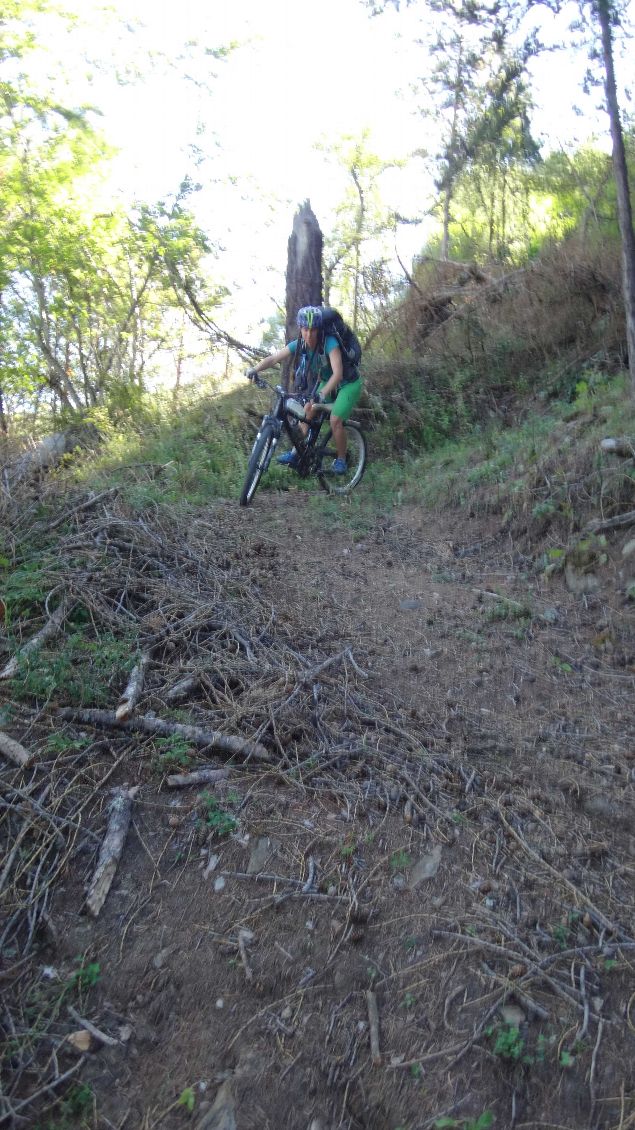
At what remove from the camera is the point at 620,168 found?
6707 mm

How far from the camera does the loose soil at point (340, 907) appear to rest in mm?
2090

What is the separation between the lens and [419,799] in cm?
304

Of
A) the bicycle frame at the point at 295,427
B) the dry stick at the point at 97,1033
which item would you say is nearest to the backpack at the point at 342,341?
the bicycle frame at the point at 295,427

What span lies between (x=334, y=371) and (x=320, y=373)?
37cm

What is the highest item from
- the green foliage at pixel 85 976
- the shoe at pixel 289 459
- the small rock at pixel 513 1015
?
the shoe at pixel 289 459

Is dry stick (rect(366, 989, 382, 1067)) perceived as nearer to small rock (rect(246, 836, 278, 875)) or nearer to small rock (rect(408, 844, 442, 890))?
small rock (rect(408, 844, 442, 890))

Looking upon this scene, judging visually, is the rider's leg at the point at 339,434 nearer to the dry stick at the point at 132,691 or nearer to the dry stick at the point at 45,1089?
the dry stick at the point at 132,691

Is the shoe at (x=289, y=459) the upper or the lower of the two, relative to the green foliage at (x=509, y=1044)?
upper

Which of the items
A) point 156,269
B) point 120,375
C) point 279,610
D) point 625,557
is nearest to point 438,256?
point 156,269

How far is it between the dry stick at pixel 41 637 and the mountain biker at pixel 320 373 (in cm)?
411

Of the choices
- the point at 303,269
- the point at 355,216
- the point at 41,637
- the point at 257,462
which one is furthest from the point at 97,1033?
the point at 355,216

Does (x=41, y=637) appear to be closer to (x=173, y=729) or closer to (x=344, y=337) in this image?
(x=173, y=729)

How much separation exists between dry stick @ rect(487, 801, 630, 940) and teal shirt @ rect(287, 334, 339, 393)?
18.7ft

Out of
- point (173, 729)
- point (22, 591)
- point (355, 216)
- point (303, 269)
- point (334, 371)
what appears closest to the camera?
point (173, 729)
